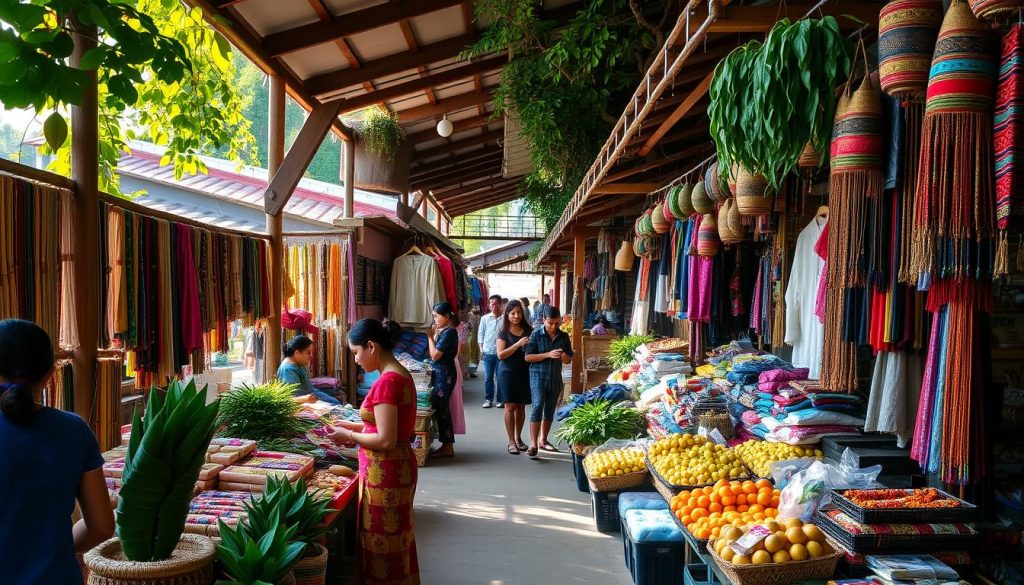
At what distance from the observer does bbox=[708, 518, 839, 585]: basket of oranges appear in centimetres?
300

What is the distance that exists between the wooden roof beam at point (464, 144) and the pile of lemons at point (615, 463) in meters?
7.75

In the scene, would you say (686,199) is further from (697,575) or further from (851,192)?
(851,192)

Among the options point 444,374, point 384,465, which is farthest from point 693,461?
point 444,374

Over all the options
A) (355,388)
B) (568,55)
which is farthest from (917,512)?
(355,388)

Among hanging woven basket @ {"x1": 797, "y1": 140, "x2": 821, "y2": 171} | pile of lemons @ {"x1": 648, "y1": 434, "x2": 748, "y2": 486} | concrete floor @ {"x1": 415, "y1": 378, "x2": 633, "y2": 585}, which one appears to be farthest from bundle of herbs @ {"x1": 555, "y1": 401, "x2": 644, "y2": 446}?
hanging woven basket @ {"x1": 797, "y1": 140, "x2": 821, "y2": 171}

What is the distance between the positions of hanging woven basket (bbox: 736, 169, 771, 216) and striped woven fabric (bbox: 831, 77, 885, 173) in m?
1.37

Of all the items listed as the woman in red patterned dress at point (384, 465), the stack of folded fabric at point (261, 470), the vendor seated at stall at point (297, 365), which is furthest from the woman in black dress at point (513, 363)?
the woman in red patterned dress at point (384, 465)

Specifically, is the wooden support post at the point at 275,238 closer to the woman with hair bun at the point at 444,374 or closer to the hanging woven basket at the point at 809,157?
the woman with hair bun at the point at 444,374

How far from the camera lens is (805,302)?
4.71 meters

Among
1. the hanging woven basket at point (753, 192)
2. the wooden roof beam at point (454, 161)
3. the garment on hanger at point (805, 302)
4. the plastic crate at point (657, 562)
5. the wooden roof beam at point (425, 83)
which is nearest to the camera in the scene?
the hanging woven basket at point (753, 192)

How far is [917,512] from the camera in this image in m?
2.98

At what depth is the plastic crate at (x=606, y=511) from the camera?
5.54m

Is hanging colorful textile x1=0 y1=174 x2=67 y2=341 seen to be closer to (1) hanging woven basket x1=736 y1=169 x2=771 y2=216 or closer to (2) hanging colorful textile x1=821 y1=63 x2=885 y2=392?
(2) hanging colorful textile x1=821 y1=63 x2=885 y2=392

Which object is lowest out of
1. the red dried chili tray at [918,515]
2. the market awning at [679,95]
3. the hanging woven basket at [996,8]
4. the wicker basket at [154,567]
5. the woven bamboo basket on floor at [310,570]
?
the woven bamboo basket on floor at [310,570]
